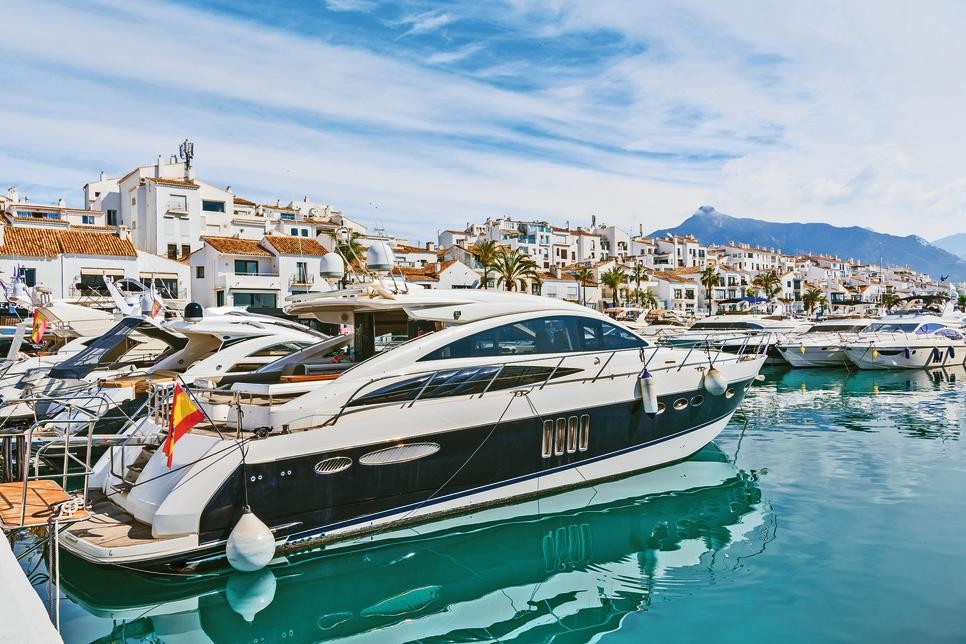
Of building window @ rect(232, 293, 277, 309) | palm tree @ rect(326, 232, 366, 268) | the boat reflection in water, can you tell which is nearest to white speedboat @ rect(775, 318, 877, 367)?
palm tree @ rect(326, 232, 366, 268)

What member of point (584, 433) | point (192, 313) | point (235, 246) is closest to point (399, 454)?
point (584, 433)

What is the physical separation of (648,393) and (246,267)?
36667 millimetres

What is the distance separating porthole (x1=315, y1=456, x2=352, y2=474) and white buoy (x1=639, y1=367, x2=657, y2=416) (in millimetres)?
5005

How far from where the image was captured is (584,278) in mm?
67062

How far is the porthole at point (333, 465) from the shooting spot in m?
8.49

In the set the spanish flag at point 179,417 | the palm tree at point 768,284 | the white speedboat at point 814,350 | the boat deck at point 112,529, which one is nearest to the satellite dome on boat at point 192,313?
the boat deck at point 112,529

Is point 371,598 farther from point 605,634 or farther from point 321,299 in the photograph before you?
point 321,299

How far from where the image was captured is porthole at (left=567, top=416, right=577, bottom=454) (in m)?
10.6

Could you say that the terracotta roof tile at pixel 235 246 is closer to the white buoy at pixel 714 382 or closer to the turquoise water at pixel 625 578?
the turquoise water at pixel 625 578

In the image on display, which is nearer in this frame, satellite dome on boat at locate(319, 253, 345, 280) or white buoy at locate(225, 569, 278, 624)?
white buoy at locate(225, 569, 278, 624)

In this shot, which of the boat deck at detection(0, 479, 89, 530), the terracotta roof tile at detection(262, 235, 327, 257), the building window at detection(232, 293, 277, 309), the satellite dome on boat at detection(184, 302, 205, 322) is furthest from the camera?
the terracotta roof tile at detection(262, 235, 327, 257)

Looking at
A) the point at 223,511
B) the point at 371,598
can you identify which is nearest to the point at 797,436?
the point at 371,598

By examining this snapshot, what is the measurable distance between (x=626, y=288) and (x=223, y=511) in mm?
64381

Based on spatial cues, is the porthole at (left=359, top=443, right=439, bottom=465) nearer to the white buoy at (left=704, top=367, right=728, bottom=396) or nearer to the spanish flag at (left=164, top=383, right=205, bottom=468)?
the spanish flag at (left=164, top=383, right=205, bottom=468)
